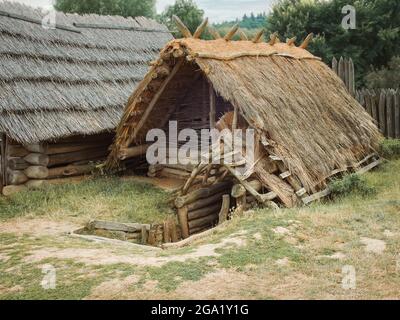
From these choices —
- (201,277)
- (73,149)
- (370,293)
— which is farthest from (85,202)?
(370,293)

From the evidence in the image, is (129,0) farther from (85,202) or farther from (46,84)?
(85,202)

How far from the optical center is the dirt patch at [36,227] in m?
8.59

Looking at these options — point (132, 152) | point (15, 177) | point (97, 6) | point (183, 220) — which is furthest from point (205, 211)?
point (97, 6)

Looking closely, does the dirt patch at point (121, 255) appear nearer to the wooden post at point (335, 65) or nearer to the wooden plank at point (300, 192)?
the wooden plank at point (300, 192)

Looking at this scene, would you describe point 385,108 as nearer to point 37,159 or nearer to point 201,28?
point 201,28

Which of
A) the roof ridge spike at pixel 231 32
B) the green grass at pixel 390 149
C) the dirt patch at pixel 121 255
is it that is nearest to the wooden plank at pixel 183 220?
the dirt patch at pixel 121 255

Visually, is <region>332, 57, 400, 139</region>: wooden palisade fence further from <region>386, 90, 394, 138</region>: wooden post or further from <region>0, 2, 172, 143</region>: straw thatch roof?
<region>0, 2, 172, 143</region>: straw thatch roof

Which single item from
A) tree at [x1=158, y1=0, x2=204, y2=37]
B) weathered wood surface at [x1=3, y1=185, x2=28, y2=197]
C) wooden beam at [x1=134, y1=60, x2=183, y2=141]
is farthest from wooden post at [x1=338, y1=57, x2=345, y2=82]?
tree at [x1=158, y1=0, x2=204, y2=37]

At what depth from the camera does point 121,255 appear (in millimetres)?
6832

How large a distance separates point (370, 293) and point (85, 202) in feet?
22.6

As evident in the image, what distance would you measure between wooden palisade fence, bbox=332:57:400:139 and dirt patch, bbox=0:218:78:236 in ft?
33.0

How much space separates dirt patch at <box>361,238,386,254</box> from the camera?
6.46 m

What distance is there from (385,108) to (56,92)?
9735 millimetres

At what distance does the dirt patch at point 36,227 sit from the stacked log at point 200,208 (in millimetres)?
2114
